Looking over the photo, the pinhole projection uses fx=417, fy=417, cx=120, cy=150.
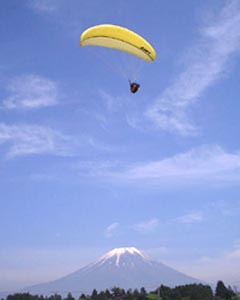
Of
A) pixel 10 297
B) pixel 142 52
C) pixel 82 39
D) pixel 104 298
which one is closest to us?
pixel 82 39

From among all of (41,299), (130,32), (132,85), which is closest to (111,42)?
(130,32)

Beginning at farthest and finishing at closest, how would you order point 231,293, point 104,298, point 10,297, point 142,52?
point 10,297 → point 104,298 → point 231,293 → point 142,52

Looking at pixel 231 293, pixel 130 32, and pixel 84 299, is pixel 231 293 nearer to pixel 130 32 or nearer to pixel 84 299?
pixel 84 299

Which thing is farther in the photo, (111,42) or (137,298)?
(137,298)

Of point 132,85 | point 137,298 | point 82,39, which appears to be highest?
point 82,39

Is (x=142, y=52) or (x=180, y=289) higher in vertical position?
(x=142, y=52)

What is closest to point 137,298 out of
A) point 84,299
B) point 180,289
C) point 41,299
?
point 180,289
